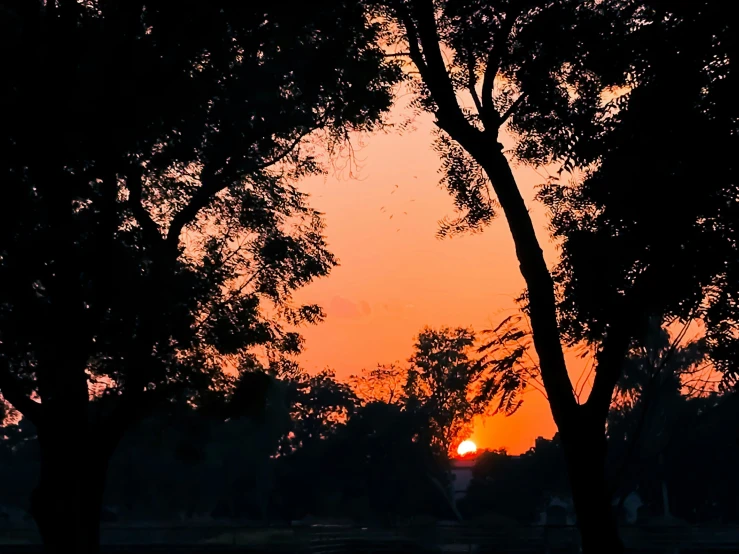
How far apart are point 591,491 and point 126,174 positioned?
31.9 feet

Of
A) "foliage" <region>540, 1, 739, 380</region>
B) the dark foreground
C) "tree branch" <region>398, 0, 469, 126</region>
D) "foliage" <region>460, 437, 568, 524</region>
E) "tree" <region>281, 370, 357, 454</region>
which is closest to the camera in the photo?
"foliage" <region>540, 1, 739, 380</region>

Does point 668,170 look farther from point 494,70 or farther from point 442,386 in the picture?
point 442,386

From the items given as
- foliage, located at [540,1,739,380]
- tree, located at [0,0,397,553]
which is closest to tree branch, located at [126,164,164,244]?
tree, located at [0,0,397,553]

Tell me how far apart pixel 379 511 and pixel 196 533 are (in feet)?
62.8

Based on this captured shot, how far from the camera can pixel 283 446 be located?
339ft

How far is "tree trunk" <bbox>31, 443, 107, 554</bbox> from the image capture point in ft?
57.1

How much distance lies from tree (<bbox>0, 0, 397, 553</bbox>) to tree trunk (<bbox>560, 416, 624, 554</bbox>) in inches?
297

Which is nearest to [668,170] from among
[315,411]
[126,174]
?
[126,174]

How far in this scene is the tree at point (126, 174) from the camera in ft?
51.6

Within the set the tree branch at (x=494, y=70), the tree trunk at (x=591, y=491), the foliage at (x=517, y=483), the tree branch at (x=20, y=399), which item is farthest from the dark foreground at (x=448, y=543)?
the tree branch at (x=494, y=70)

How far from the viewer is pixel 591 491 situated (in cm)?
1272

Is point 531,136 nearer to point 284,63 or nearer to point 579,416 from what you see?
point 284,63

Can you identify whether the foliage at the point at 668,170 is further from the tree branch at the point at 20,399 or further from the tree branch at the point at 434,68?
the tree branch at the point at 20,399

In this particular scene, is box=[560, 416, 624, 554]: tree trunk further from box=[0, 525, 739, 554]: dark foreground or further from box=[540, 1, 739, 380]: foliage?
box=[0, 525, 739, 554]: dark foreground
